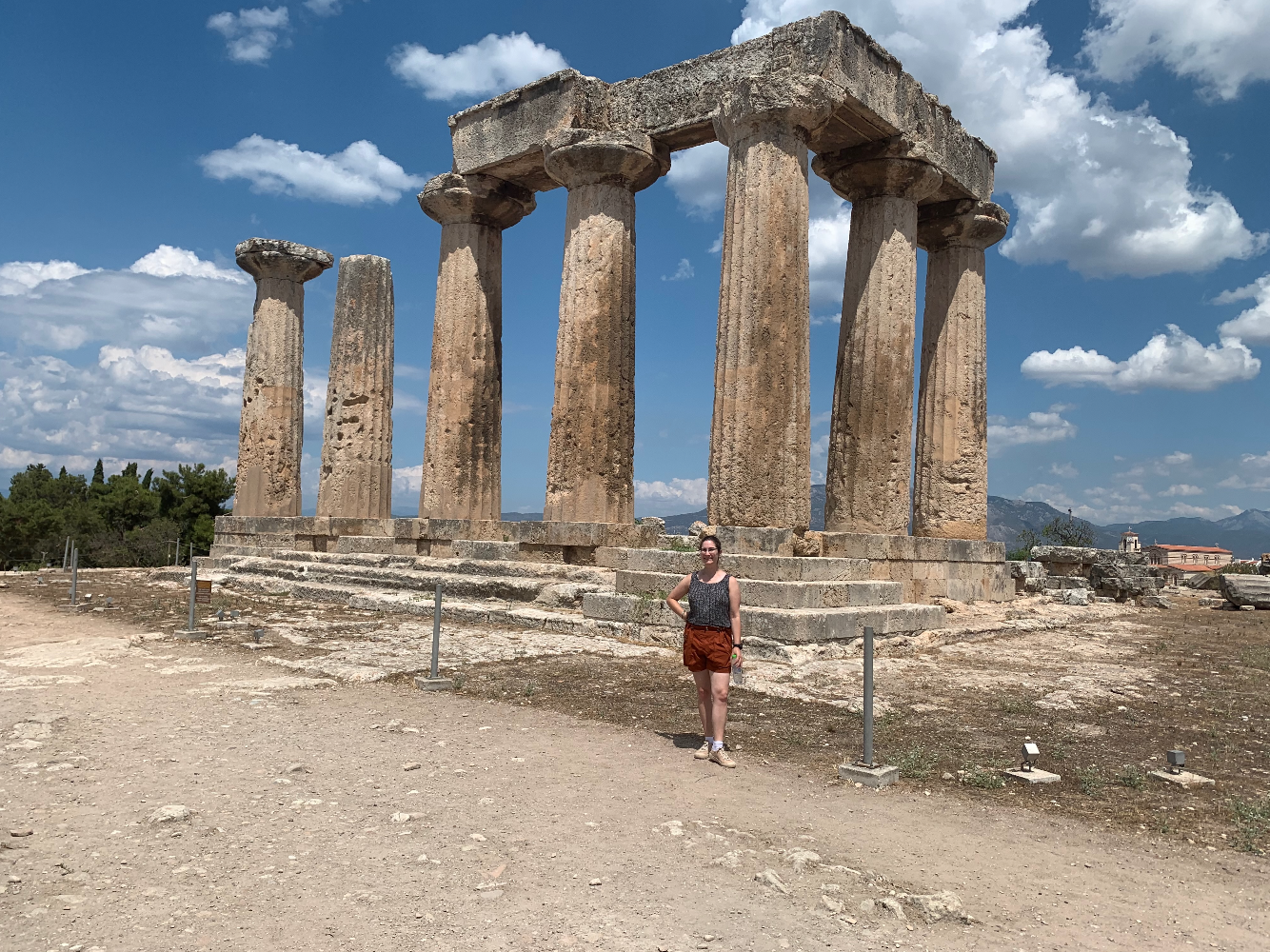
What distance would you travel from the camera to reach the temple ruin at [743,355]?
11188mm

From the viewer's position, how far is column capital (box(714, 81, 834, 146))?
11.2 meters

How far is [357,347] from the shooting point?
19297 millimetres

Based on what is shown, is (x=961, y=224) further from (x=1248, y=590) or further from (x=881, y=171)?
(x=1248, y=590)

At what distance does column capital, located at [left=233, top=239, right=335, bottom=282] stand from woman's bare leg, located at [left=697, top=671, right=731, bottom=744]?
18794 millimetres

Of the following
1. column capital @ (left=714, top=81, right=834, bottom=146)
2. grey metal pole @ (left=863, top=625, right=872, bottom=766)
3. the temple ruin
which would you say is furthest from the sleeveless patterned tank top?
column capital @ (left=714, top=81, right=834, bottom=146)

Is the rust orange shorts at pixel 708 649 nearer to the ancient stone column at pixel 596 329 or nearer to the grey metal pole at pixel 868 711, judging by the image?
the grey metal pole at pixel 868 711

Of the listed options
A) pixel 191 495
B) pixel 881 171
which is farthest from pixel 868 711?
pixel 191 495

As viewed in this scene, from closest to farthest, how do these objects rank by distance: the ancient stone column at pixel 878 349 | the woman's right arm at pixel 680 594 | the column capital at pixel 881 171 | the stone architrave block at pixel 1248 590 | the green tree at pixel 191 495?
1. the woman's right arm at pixel 680 594
2. the ancient stone column at pixel 878 349
3. the column capital at pixel 881 171
4. the stone architrave block at pixel 1248 590
5. the green tree at pixel 191 495

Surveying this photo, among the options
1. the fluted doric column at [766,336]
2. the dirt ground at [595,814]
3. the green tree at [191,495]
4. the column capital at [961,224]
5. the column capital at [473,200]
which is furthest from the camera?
the green tree at [191,495]

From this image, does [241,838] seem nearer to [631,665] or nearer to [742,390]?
[631,665]

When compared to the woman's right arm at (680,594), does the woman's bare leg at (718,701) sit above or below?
below

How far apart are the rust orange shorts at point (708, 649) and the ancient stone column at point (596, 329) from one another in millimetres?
8077

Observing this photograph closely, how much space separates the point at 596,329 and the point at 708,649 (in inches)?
346

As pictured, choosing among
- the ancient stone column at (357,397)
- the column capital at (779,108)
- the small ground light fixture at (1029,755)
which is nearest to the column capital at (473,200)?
the ancient stone column at (357,397)
